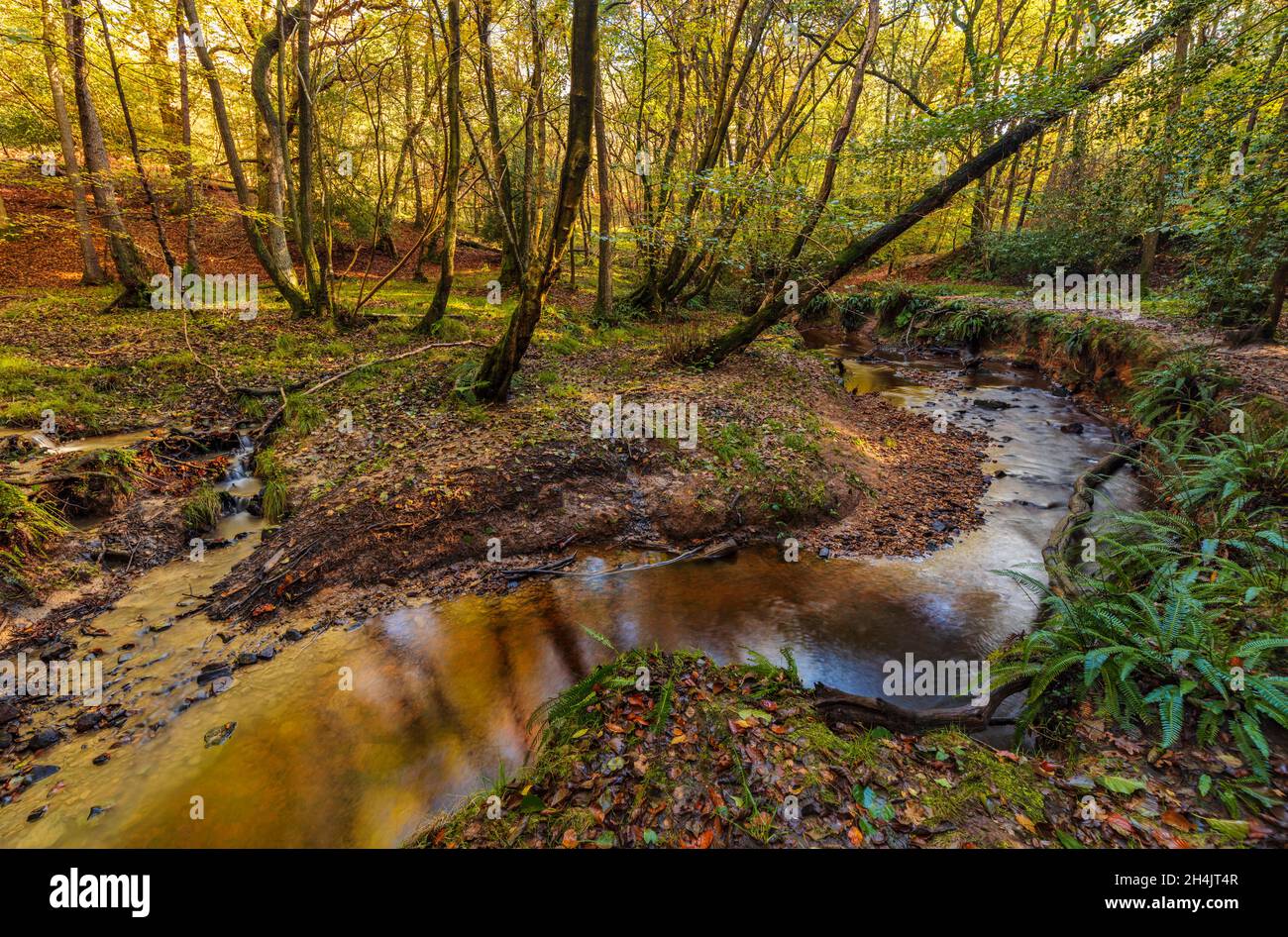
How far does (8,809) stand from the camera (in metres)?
3.68

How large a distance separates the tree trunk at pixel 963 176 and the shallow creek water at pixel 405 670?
18.8ft

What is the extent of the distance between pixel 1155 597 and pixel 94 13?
59.8ft

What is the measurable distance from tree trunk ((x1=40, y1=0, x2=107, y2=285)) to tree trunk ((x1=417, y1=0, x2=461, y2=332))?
6.40 metres

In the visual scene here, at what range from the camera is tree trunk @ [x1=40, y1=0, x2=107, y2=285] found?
35.2 ft

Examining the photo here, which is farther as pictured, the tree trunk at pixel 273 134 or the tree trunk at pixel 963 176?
the tree trunk at pixel 273 134

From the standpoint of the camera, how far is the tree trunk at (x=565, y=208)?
5.92 m

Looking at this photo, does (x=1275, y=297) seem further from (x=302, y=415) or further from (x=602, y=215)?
(x=302, y=415)

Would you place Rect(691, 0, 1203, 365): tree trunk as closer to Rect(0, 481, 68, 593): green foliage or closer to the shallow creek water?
the shallow creek water

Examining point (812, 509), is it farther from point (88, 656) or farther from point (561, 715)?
point (88, 656)

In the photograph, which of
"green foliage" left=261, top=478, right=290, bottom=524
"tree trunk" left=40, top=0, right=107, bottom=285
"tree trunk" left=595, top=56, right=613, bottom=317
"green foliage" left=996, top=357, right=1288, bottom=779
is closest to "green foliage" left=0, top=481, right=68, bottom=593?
"green foliage" left=261, top=478, right=290, bottom=524

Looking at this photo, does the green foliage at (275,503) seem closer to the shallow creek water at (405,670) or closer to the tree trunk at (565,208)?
the shallow creek water at (405,670)

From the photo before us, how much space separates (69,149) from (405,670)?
17.6m

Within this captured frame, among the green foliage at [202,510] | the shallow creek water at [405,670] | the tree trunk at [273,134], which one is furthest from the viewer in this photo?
the tree trunk at [273,134]

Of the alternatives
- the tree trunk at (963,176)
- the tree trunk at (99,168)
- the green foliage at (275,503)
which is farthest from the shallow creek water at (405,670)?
the tree trunk at (99,168)
